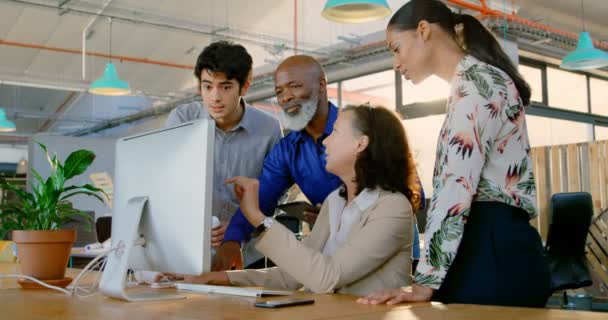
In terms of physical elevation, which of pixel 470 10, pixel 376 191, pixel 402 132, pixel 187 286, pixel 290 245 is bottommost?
pixel 187 286

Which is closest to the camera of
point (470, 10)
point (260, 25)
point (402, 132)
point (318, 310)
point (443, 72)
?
point (318, 310)

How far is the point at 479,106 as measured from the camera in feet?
5.08

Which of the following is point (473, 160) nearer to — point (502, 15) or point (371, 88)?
point (502, 15)

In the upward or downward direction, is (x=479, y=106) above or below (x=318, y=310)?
above

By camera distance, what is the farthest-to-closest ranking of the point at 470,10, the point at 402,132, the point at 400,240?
the point at 470,10
the point at 402,132
the point at 400,240

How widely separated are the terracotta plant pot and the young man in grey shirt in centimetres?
65

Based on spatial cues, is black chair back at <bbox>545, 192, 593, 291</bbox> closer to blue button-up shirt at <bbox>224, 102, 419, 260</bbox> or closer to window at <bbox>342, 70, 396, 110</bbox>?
blue button-up shirt at <bbox>224, 102, 419, 260</bbox>

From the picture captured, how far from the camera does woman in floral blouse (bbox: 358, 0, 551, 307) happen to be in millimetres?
1537

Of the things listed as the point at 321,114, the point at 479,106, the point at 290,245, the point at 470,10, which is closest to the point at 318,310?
the point at 290,245

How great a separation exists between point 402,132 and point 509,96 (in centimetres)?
47

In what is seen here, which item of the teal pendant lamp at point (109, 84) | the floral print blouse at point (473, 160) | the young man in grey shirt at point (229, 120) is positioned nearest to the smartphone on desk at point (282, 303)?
the floral print blouse at point (473, 160)

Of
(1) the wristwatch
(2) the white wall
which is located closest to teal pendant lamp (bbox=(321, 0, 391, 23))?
(1) the wristwatch

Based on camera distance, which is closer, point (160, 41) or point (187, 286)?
point (187, 286)

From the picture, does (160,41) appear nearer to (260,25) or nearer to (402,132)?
(260,25)
